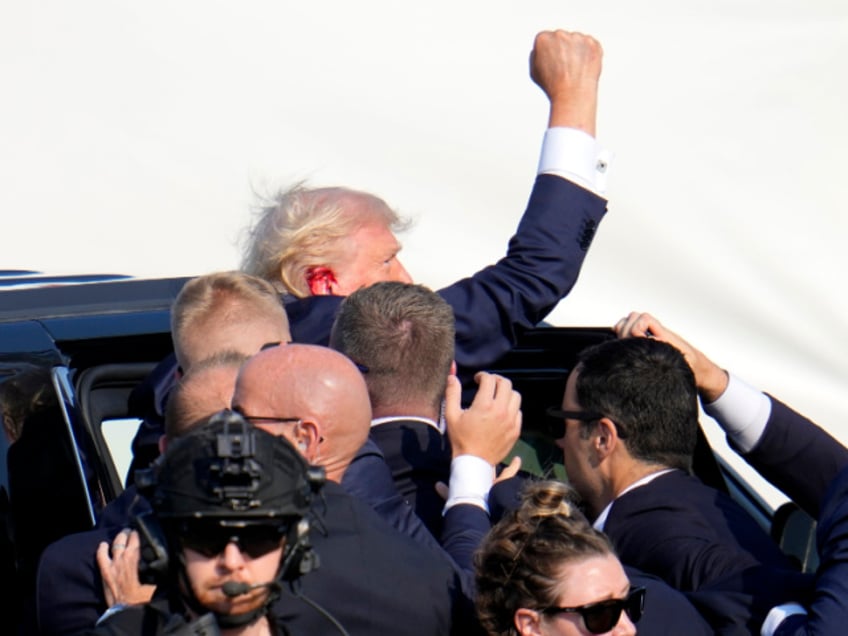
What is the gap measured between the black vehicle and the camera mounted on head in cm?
111

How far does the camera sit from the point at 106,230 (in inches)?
265

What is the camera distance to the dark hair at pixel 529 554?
275 cm

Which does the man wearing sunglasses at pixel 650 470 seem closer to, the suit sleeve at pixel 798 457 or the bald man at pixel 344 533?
the suit sleeve at pixel 798 457

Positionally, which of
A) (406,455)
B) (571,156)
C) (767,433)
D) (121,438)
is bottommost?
(121,438)

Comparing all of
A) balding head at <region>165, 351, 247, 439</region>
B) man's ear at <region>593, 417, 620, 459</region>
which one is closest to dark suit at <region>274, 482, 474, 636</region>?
balding head at <region>165, 351, 247, 439</region>

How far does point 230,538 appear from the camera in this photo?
215 centimetres

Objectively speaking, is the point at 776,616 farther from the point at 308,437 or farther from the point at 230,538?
the point at 230,538

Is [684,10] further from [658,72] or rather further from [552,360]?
[552,360]

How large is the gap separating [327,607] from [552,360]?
1.62m

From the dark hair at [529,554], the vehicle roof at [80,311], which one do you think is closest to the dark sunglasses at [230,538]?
the dark hair at [529,554]

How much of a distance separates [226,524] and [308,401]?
0.79 metres

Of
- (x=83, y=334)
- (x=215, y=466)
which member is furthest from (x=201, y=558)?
(x=83, y=334)

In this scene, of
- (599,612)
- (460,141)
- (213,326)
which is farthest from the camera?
(460,141)

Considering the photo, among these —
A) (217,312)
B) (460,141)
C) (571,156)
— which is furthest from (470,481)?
(460,141)
